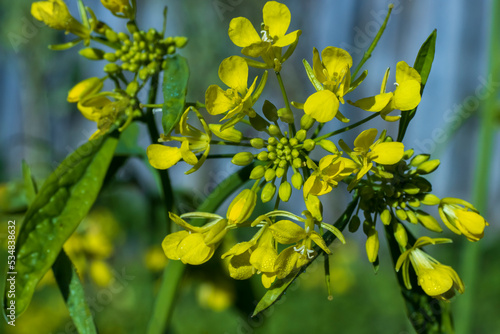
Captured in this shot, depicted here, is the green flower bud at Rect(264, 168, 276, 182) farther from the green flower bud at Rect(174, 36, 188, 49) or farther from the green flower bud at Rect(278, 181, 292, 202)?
the green flower bud at Rect(174, 36, 188, 49)

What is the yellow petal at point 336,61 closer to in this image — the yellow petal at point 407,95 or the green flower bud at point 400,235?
the yellow petal at point 407,95

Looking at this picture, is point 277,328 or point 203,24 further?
point 203,24

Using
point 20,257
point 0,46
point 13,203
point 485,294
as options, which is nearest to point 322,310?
point 485,294

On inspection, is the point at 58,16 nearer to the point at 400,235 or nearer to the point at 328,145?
the point at 328,145

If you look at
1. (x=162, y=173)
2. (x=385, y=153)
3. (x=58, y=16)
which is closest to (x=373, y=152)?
(x=385, y=153)

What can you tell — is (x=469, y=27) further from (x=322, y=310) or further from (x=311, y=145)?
(x=311, y=145)

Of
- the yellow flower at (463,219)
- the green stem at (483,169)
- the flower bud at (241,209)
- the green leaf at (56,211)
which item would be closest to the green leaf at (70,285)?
the green leaf at (56,211)
